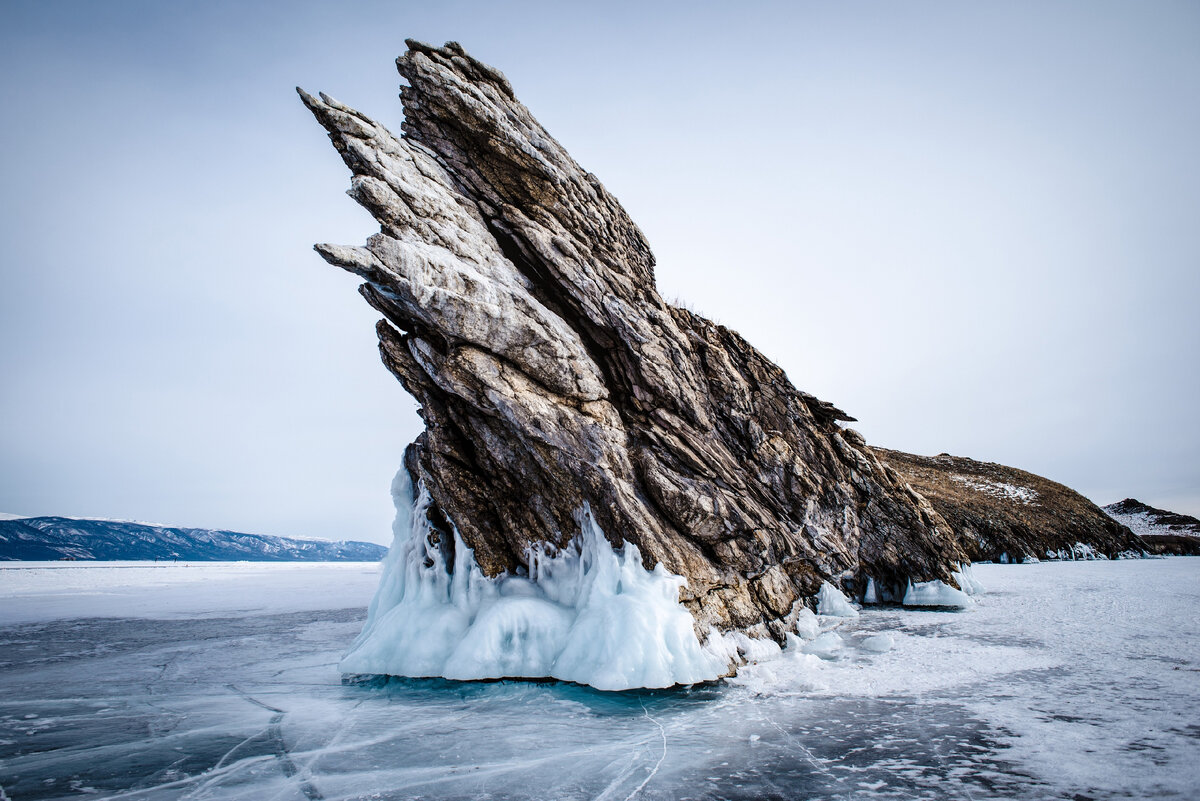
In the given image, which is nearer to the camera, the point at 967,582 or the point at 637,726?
the point at 637,726

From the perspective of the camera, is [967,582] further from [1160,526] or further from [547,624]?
[1160,526]

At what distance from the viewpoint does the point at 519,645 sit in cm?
1259

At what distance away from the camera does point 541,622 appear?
42.3ft

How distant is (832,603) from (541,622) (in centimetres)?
1598

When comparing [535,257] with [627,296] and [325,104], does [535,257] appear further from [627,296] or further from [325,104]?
[325,104]

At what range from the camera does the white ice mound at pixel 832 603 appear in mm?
22359

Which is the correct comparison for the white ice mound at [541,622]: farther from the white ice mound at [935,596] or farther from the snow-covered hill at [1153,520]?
the snow-covered hill at [1153,520]

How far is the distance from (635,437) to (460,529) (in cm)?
575

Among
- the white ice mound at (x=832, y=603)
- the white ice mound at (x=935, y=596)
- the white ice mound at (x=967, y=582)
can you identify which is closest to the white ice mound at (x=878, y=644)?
the white ice mound at (x=832, y=603)

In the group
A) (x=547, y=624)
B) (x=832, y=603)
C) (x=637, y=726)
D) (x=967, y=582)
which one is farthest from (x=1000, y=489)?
(x=637, y=726)

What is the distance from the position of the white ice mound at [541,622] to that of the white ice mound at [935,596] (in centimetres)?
1815

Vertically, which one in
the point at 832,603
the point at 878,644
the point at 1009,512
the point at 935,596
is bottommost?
the point at 832,603

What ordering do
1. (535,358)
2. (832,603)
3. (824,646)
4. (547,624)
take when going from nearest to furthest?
(547,624), (535,358), (824,646), (832,603)

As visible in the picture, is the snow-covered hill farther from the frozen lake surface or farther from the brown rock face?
the brown rock face
